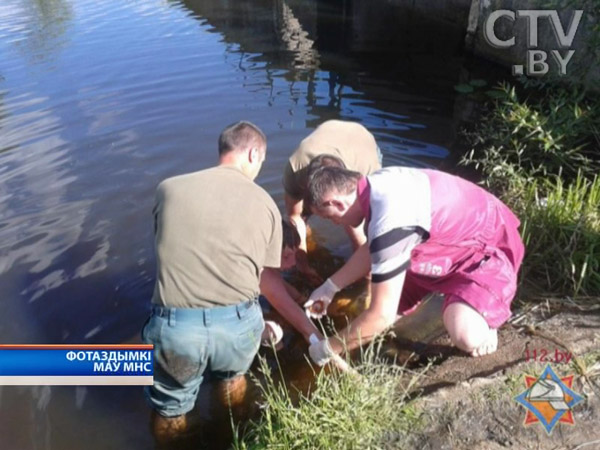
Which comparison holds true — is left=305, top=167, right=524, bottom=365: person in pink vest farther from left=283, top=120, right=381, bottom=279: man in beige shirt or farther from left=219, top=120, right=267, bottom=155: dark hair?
left=283, top=120, right=381, bottom=279: man in beige shirt

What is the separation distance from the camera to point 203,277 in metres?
2.83

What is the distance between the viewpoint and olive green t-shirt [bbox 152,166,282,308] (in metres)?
2.82

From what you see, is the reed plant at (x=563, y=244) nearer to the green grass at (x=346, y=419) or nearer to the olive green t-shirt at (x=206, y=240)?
the green grass at (x=346, y=419)

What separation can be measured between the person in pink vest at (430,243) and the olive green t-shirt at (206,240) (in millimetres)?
470

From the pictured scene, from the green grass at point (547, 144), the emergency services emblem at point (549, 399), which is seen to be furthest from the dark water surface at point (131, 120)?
the emergency services emblem at point (549, 399)

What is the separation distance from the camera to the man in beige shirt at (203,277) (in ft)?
9.24

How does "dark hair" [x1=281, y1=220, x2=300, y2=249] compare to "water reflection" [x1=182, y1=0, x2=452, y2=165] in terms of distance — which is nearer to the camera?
"dark hair" [x1=281, y1=220, x2=300, y2=249]

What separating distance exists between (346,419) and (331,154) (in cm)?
206

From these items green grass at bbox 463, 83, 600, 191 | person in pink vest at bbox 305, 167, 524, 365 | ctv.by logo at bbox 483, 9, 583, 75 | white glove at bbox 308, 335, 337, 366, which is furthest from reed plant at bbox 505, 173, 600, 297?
ctv.by logo at bbox 483, 9, 583, 75

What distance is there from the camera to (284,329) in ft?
13.6

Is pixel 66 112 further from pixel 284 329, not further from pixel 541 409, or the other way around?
pixel 541 409

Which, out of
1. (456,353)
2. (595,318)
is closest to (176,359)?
(456,353)

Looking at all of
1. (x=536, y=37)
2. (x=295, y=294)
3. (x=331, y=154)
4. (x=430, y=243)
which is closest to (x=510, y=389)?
(x=430, y=243)

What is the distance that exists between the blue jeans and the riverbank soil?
97 centimetres
